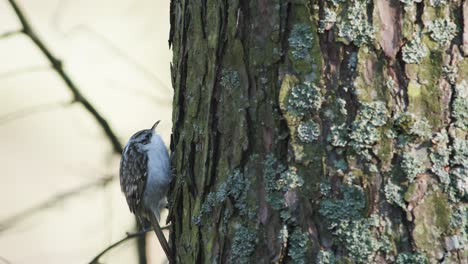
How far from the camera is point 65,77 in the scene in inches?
168

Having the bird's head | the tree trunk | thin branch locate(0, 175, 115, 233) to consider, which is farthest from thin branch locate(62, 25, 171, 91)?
the tree trunk

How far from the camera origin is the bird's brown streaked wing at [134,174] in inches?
148

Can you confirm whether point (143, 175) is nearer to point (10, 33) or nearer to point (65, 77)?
point (65, 77)

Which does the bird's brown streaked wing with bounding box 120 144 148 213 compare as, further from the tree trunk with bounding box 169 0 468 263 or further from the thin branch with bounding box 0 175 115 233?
the tree trunk with bounding box 169 0 468 263

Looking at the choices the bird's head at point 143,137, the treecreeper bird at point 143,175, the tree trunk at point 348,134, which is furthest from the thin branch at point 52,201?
the tree trunk at point 348,134

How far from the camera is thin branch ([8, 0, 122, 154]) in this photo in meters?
4.12

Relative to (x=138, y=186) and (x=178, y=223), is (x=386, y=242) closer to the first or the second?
(x=178, y=223)

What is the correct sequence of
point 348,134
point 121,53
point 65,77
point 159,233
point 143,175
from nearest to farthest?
point 348,134, point 159,233, point 143,175, point 65,77, point 121,53

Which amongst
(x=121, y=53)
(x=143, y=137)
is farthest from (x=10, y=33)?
(x=143, y=137)

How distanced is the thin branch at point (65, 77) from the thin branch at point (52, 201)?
1.04ft

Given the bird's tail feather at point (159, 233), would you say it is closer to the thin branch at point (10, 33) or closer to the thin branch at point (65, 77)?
the thin branch at point (65, 77)

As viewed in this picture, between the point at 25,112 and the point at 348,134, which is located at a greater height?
the point at 25,112

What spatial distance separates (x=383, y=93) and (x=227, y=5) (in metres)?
0.48

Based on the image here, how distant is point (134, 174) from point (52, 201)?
0.77m
